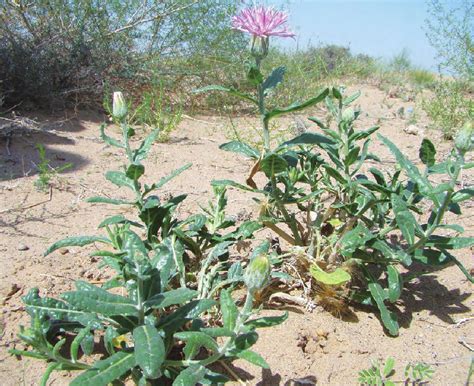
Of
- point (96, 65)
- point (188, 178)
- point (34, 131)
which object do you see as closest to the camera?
point (188, 178)

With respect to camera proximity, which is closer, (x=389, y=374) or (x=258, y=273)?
(x=258, y=273)

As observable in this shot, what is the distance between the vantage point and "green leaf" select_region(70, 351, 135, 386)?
1073 millimetres

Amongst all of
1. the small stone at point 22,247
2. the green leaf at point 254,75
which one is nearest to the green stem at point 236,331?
the green leaf at point 254,75

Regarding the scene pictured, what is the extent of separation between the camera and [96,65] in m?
4.67

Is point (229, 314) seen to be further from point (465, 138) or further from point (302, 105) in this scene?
point (465, 138)

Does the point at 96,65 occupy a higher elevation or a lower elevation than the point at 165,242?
higher

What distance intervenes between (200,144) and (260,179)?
98 cm

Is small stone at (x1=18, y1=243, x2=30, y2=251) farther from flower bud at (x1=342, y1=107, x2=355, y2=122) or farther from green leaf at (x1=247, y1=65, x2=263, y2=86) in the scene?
flower bud at (x1=342, y1=107, x2=355, y2=122)

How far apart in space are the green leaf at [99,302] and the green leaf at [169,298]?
0.15ft

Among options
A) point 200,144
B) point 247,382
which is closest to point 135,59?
point 200,144

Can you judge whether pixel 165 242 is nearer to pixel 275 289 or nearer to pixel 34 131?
pixel 275 289

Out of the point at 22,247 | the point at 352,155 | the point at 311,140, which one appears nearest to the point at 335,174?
the point at 352,155

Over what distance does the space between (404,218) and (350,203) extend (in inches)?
10.1

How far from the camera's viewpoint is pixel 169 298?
120 cm
